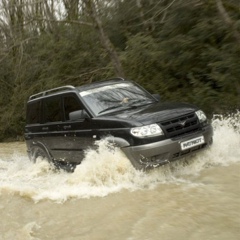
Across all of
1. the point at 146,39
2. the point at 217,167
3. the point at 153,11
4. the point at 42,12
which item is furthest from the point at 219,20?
the point at 42,12

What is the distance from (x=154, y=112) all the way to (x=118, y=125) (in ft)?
2.02

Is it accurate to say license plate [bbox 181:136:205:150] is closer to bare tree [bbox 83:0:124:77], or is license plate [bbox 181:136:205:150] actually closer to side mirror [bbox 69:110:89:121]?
side mirror [bbox 69:110:89:121]

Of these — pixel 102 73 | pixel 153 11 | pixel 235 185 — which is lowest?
pixel 235 185

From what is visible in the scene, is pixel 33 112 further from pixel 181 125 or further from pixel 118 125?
pixel 181 125

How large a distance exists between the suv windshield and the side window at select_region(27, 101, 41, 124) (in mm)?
1765

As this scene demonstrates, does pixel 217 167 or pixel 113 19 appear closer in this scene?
pixel 217 167

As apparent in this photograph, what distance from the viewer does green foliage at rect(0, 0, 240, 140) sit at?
9719 millimetres

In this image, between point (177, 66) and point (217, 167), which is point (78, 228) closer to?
point (217, 167)

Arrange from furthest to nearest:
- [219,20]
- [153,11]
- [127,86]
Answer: [153,11] < [219,20] < [127,86]

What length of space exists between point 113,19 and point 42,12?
454 centimetres

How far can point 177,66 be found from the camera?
1098 cm

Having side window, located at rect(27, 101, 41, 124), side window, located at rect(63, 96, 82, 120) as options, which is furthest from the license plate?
side window, located at rect(27, 101, 41, 124)

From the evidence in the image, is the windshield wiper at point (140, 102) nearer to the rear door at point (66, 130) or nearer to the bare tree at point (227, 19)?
the rear door at point (66, 130)

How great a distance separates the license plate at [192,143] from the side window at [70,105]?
195cm
